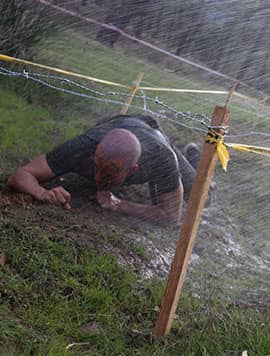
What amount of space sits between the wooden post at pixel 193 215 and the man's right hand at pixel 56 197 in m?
1.23

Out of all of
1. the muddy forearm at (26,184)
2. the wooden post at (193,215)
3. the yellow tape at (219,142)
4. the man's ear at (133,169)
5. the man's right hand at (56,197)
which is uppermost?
the yellow tape at (219,142)

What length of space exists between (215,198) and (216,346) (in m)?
2.49

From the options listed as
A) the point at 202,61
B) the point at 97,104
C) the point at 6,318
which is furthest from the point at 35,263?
the point at 202,61

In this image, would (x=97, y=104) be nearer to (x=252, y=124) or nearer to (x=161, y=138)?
(x=252, y=124)

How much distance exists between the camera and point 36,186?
3.75 m

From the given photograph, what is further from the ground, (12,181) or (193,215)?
(193,215)

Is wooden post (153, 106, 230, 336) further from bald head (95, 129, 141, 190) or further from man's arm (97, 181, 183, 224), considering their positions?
man's arm (97, 181, 183, 224)

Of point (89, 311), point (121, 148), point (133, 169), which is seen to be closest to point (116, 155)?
point (121, 148)

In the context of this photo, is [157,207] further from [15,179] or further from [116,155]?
[15,179]

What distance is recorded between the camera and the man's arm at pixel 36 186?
373cm

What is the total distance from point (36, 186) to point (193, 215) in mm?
1360

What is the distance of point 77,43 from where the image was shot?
682cm

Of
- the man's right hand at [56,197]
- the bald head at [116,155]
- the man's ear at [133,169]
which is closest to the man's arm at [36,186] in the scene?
the man's right hand at [56,197]

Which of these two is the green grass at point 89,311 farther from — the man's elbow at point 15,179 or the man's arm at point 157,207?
the man's arm at point 157,207
